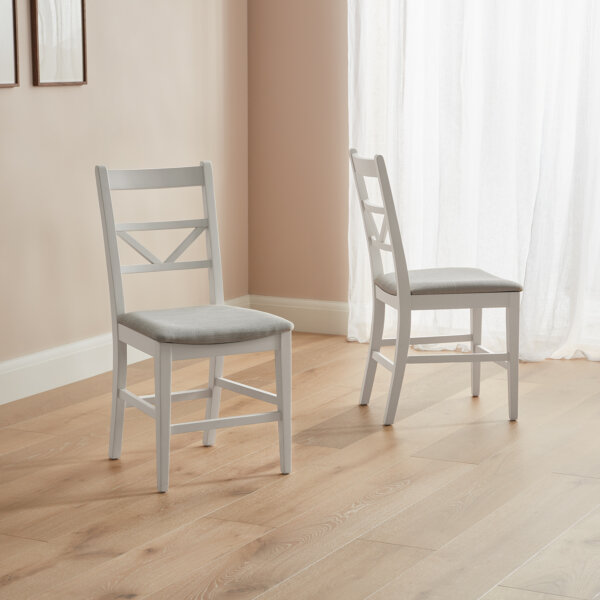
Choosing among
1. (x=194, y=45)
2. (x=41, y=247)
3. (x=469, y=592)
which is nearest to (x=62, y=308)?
(x=41, y=247)

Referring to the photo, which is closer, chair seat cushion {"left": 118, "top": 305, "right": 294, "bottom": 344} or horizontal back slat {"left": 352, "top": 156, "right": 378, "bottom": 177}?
chair seat cushion {"left": 118, "top": 305, "right": 294, "bottom": 344}

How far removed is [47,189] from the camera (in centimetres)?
390

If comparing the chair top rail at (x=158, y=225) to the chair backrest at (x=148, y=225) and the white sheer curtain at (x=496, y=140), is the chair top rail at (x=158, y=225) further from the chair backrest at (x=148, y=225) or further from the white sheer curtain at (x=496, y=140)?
the white sheer curtain at (x=496, y=140)

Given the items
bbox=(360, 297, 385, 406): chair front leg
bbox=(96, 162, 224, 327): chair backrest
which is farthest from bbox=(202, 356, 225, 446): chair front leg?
bbox=(360, 297, 385, 406): chair front leg

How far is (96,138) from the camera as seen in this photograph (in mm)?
4102

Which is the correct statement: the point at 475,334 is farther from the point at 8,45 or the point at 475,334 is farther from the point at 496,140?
Answer: the point at 8,45

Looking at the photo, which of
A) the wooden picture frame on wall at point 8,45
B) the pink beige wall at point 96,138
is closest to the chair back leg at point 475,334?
the pink beige wall at point 96,138

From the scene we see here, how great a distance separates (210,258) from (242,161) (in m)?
1.97

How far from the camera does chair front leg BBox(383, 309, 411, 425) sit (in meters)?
3.42

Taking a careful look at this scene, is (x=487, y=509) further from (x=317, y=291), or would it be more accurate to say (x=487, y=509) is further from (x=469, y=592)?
(x=317, y=291)

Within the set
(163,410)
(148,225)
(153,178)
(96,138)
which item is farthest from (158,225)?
(96,138)

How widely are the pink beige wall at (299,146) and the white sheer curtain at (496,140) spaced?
217 millimetres

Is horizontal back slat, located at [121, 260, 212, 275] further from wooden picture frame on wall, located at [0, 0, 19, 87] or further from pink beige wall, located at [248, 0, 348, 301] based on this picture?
pink beige wall, located at [248, 0, 348, 301]

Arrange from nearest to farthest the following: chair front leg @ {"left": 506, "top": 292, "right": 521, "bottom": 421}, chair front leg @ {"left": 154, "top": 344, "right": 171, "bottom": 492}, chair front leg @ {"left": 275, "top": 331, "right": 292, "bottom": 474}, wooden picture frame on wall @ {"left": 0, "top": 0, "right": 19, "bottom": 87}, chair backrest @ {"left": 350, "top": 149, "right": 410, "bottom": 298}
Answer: chair front leg @ {"left": 154, "top": 344, "right": 171, "bottom": 492}
chair front leg @ {"left": 275, "top": 331, "right": 292, "bottom": 474}
chair backrest @ {"left": 350, "top": 149, "right": 410, "bottom": 298}
chair front leg @ {"left": 506, "top": 292, "right": 521, "bottom": 421}
wooden picture frame on wall @ {"left": 0, "top": 0, "right": 19, "bottom": 87}
